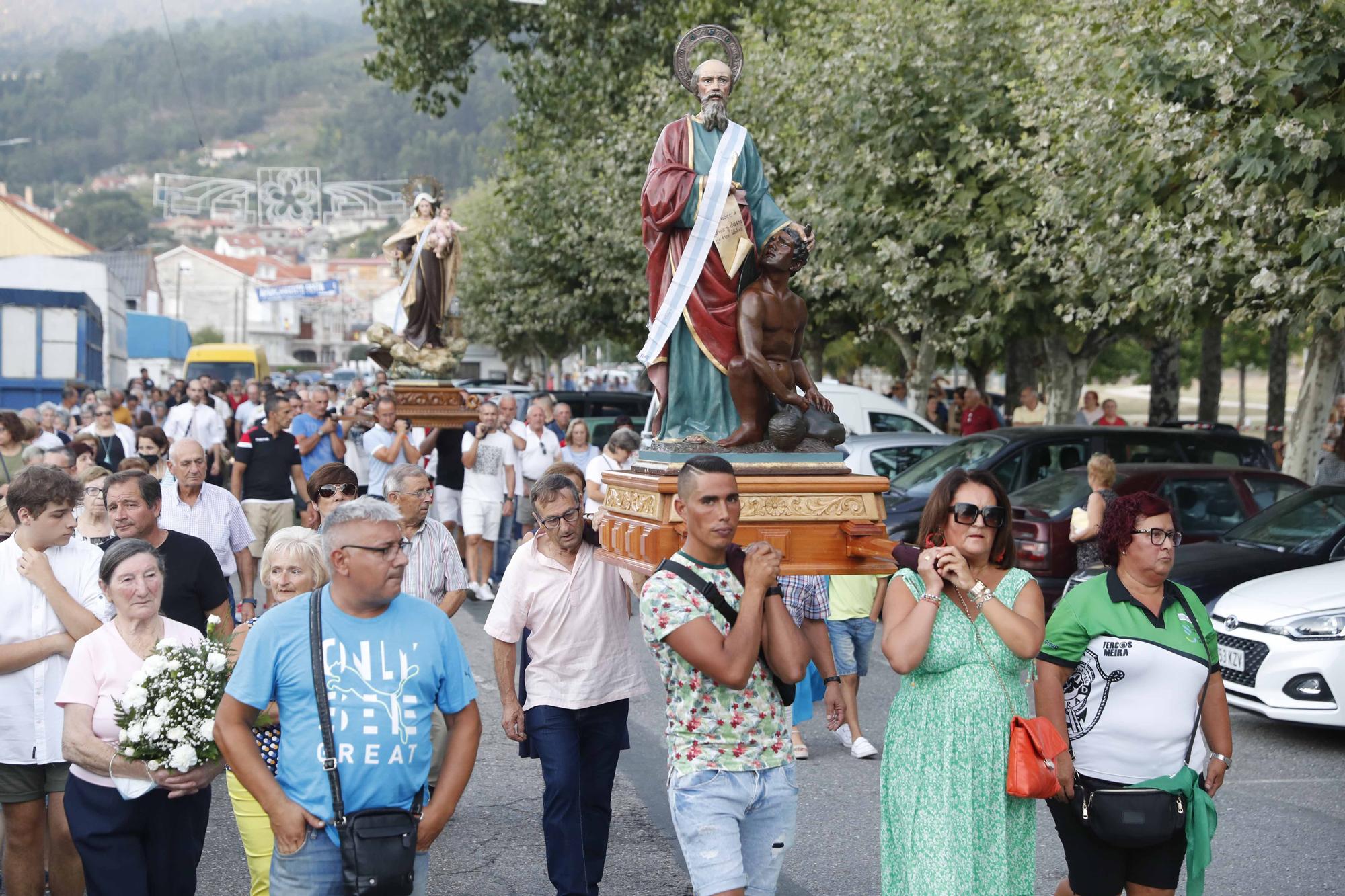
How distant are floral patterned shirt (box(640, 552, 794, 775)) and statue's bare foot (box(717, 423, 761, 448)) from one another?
138 cm

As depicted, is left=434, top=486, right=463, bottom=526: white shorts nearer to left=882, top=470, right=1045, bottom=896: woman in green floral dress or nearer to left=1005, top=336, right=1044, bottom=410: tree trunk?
left=882, top=470, right=1045, bottom=896: woman in green floral dress

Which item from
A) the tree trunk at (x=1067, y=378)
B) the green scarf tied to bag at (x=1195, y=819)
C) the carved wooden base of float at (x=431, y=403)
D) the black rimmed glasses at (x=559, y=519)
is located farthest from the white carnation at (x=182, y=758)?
the tree trunk at (x=1067, y=378)

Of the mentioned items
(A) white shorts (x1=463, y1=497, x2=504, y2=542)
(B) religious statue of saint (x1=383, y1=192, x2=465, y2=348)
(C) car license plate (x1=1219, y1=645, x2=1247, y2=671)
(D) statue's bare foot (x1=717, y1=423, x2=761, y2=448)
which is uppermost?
(B) religious statue of saint (x1=383, y1=192, x2=465, y2=348)

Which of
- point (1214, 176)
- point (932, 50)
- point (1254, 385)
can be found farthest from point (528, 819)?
point (1254, 385)

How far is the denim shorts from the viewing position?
8.28 meters

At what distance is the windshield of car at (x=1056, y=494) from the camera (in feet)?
38.8

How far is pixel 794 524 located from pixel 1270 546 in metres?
6.45

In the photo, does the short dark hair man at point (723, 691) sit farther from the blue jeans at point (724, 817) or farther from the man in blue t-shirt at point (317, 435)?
the man in blue t-shirt at point (317, 435)

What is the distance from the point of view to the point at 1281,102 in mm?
11031

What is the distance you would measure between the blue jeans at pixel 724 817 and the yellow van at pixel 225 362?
1843 inches

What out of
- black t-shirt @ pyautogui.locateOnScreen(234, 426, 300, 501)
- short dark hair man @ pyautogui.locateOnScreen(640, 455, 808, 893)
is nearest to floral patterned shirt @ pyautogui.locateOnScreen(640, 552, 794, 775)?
short dark hair man @ pyautogui.locateOnScreen(640, 455, 808, 893)

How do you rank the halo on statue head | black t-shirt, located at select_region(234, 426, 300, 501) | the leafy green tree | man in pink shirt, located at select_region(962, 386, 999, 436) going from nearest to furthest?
the halo on statue head
black t-shirt, located at select_region(234, 426, 300, 501)
man in pink shirt, located at select_region(962, 386, 999, 436)
the leafy green tree

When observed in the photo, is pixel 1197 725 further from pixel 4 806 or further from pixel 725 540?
pixel 4 806

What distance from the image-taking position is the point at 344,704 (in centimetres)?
369
